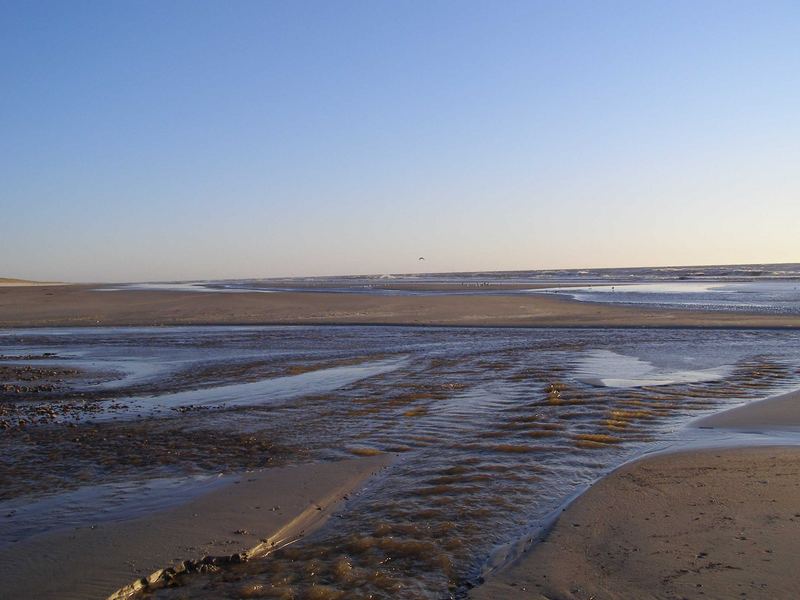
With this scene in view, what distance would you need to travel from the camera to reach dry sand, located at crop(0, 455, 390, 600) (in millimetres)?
4992

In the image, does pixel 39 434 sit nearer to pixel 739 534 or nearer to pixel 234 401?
pixel 234 401

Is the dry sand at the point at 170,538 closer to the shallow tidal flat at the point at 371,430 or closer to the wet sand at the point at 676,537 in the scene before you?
the shallow tidal flat at the point at 371,430

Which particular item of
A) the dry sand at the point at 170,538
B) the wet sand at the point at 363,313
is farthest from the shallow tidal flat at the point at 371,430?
the wet sand at the point at 363,313

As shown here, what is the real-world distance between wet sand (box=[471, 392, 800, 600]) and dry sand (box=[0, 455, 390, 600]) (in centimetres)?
214

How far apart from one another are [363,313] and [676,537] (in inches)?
1119

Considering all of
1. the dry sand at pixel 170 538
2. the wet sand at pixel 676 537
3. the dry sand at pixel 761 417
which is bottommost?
the dry sand at pixel 170 538

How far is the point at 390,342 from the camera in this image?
70.4ft

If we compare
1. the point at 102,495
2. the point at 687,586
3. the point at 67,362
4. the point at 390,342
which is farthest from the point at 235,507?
the point at 390,342

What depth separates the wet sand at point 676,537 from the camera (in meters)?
4.67

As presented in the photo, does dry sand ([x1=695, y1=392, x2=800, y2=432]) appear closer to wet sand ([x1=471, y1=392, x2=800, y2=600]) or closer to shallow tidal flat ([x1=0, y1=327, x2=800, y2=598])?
shallow tidal flat ([x1=0, y1=327, x2=800, y2=598])

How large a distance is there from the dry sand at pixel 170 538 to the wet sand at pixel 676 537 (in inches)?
84.2

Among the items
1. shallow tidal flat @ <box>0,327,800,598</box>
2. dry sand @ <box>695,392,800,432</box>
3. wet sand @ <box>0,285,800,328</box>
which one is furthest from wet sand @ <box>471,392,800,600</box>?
wet sand @ <box>0,285,800,328</box>

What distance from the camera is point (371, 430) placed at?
31.9 ft

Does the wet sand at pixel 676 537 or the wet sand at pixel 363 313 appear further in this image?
the wet sand at pixel 363 313
